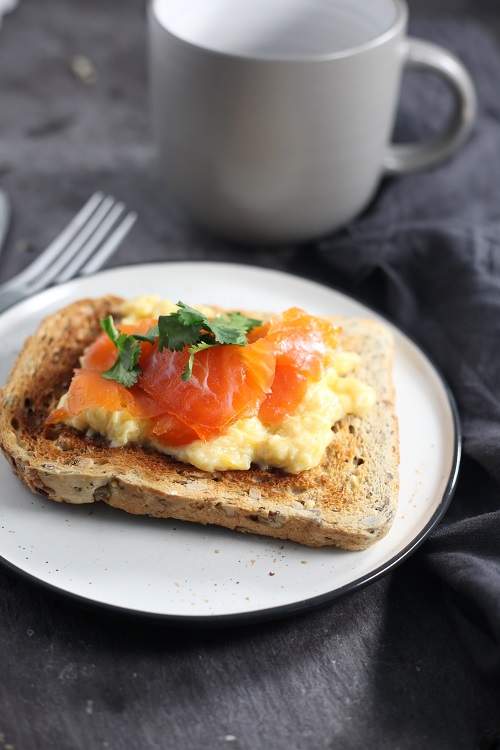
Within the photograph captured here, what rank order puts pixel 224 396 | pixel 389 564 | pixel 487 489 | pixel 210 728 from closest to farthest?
1. pixel 210 728
2. pixel 389 564
3. pixel 224 396
4. pixel 487 489

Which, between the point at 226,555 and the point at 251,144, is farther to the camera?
the point at 251,144

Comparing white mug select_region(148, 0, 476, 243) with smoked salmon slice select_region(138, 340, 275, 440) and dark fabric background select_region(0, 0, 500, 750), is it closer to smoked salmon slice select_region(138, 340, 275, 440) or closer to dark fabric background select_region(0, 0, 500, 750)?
dark fabric background select_region(0, 0, 500, 750)

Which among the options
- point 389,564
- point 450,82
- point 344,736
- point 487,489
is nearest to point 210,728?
point 344,736

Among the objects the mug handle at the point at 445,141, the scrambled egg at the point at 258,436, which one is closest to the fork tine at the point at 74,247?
the scrambled egg at the point at 258,436

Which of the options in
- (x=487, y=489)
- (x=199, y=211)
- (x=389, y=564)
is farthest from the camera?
(x=199, y=211)

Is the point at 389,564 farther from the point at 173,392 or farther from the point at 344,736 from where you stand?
the point at 173,392

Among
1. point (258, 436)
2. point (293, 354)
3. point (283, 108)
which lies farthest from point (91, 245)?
point (258, 436)

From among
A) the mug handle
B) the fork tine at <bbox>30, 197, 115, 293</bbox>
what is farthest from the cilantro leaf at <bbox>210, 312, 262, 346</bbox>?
the mug handle
